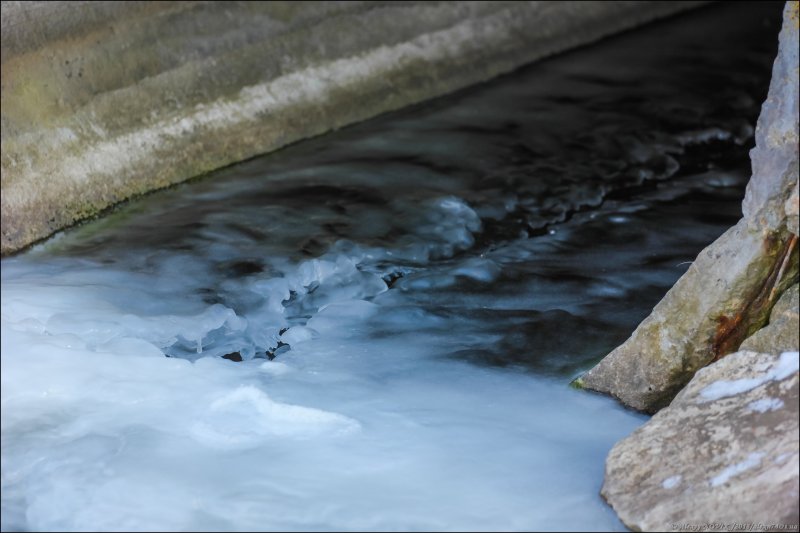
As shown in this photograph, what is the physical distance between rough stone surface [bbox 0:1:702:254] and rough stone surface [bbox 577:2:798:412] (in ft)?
9.49

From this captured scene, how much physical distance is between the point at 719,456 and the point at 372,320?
1.72 m

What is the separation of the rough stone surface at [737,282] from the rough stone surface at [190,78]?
2893mm

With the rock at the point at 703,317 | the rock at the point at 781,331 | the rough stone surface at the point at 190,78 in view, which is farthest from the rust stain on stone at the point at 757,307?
the rough stone surface at the point at 190,78

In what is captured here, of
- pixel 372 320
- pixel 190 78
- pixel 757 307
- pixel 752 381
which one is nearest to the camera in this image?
pixel 752 381

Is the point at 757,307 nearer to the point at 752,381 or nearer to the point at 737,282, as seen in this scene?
the point at 737,282

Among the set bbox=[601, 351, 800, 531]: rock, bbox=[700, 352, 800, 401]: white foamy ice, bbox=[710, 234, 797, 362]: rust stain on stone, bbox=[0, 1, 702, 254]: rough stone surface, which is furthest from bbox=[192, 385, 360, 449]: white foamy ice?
bbox=[0, 1, 702, 254]: rough stone surface

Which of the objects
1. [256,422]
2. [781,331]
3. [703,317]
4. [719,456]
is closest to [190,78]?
[256,422]

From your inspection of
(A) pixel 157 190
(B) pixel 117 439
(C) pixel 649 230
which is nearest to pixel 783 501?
(B) pixel 117 439

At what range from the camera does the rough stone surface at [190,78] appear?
16.7ft

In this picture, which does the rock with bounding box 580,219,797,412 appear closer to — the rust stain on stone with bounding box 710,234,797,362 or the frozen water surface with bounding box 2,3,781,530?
the rust stain on stone with bounding box 710,234,797,362

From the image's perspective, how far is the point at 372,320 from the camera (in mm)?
4105

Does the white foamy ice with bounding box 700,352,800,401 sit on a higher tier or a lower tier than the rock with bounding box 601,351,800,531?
higher

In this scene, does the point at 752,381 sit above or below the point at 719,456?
above

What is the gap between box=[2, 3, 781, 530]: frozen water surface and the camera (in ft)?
9.41
